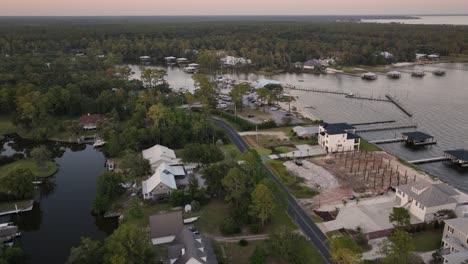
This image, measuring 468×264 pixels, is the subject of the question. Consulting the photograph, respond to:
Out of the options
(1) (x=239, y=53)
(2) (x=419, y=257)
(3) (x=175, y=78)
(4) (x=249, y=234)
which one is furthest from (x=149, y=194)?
(1) (x=239, y=53)

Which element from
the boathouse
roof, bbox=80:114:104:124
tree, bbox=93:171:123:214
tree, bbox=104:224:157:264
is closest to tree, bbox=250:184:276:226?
tree, bbox=104:224:157:264

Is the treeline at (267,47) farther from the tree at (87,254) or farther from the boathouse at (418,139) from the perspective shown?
the tree at (87,254)

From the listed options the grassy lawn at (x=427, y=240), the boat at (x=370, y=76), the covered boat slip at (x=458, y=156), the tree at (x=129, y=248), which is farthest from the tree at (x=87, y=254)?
the boat at (x=370, y=76)

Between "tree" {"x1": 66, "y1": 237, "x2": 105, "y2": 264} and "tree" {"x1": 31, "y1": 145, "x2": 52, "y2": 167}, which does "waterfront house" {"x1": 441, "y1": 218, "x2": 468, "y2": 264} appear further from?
"tree" {"x1": 31, "y1": 145, "x2": 52, "y2": 167}

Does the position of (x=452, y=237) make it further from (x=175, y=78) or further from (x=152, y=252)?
(x=175, y=78)

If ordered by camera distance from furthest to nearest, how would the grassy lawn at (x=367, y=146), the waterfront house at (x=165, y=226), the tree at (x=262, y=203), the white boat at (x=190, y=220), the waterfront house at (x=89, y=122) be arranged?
the waterfront house at (x=89, y=122)
the grassy lawn at (x=367, y=146)
the white boat at (x=190, y=220)
the tree at (x=262, y=203)
the waterfront house at (x=165, y=226)

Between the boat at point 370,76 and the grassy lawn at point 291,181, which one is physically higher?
the boat at point 370,76
